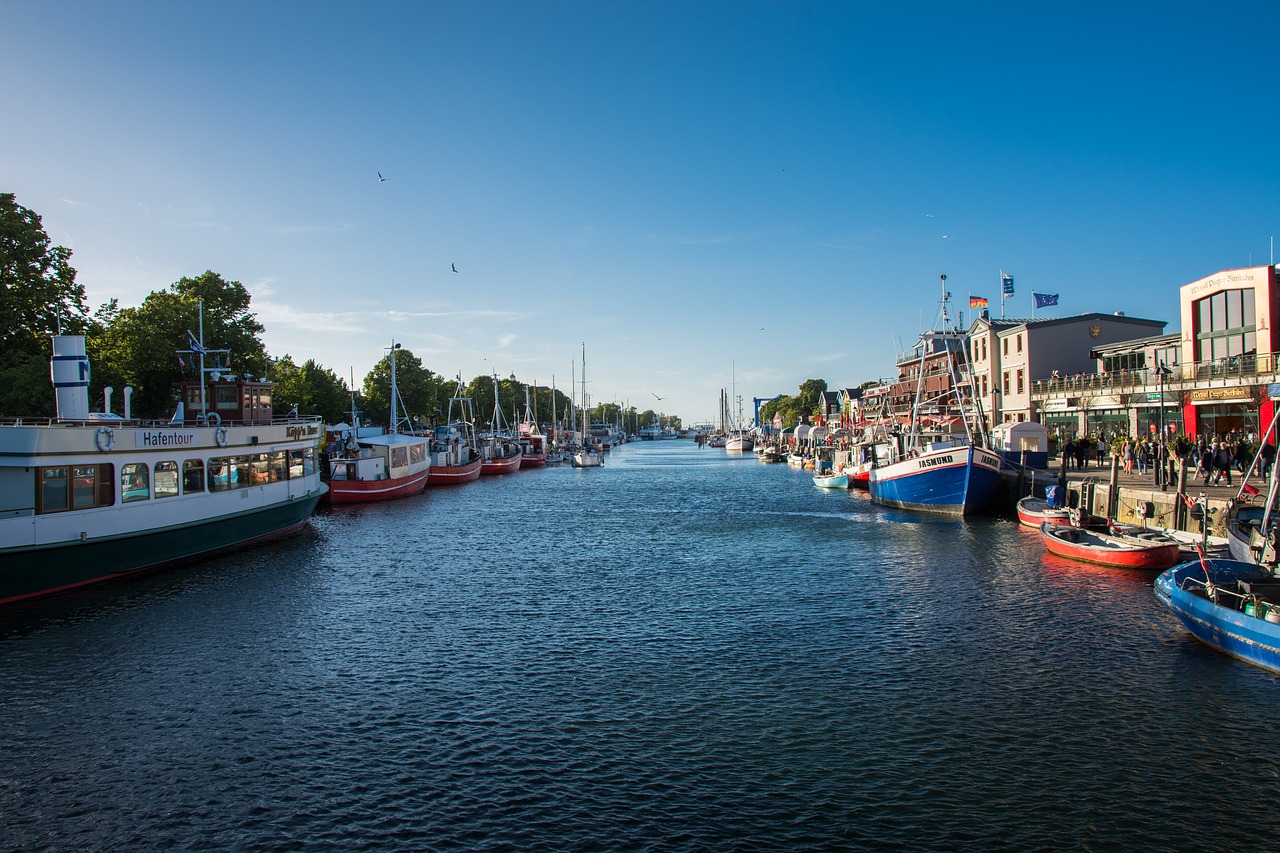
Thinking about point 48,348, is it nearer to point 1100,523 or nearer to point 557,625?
point 557,625

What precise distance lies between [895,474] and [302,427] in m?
36.7

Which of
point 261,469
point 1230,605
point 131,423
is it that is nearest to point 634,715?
point 1230,605

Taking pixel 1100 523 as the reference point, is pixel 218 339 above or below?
above

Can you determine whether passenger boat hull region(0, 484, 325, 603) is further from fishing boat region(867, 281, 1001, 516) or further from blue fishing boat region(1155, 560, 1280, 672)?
fishing boat region(867, 281, 1001, 516)

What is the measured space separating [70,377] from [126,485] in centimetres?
480

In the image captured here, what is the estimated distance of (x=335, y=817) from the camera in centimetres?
1209

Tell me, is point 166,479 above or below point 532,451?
above

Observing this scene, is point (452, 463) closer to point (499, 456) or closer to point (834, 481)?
point (499, 456)

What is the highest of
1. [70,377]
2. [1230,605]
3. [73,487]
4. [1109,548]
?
[70,377]

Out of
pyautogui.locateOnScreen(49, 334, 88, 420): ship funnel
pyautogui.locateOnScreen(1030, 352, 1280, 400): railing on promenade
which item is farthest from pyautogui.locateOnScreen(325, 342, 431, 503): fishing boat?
pyautogui.locateOnScreen(1030, 352, 1280, 400): railing on promenade

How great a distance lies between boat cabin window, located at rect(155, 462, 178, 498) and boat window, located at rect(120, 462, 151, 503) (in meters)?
0.58

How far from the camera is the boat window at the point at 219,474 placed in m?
34.3

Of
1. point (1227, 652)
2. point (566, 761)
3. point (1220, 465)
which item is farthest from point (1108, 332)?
point (566, 761)

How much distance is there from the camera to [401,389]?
417ft
